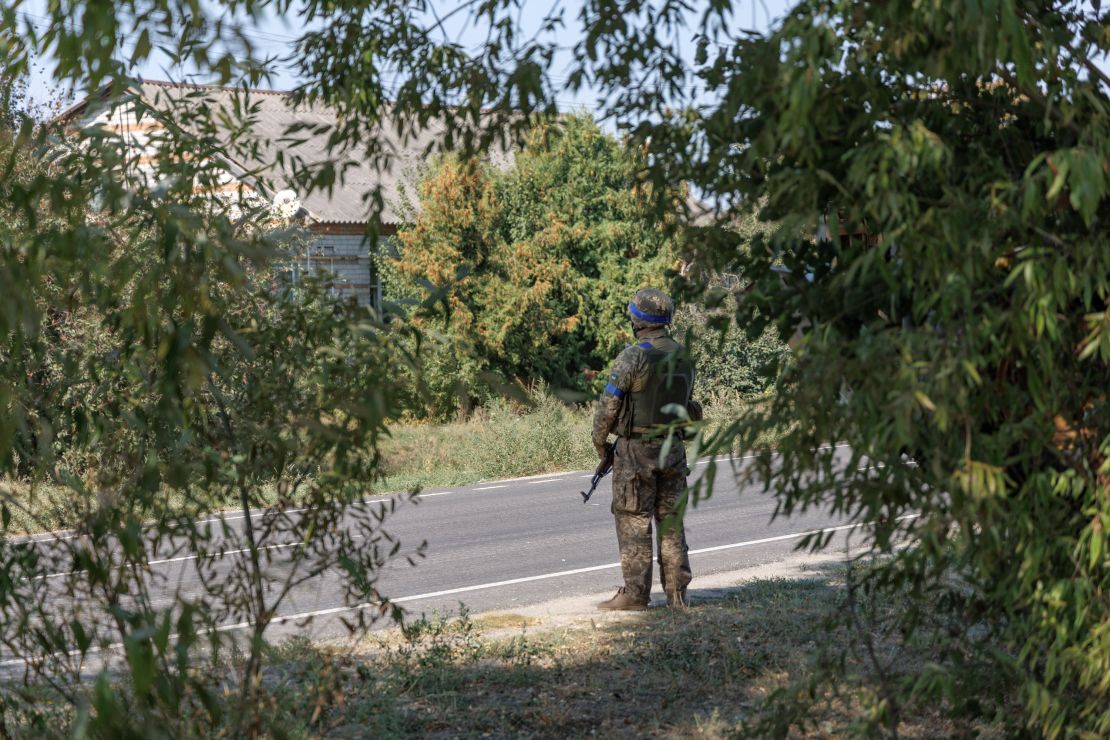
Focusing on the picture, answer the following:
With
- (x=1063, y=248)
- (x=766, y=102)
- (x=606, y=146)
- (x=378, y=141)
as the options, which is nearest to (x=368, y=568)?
(x=378, y=141)

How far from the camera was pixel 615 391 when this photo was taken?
7184 millimetres

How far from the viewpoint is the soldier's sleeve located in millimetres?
7172

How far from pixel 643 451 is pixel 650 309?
0.78 meters

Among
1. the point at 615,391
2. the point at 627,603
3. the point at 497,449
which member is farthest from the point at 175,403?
the point at 497,449

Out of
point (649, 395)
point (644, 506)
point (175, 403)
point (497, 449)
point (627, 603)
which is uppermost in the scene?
point (175, 403)

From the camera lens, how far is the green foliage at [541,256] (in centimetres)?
2405

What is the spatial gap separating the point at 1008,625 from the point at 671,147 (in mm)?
1505

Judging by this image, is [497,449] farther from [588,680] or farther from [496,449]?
[588,680]

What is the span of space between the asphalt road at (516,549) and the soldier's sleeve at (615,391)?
130 cm

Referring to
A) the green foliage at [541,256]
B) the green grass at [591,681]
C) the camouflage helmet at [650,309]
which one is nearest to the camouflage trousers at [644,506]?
the green grass at [591,681]

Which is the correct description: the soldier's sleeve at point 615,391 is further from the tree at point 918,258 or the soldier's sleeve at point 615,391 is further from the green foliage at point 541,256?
the green foliage at point 541,256

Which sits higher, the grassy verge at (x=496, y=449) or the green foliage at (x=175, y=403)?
the green foliage at (x=175, y=403)

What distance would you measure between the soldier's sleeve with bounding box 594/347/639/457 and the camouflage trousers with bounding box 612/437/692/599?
0.14 meters

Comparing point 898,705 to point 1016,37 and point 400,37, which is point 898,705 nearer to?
point 1016,37
